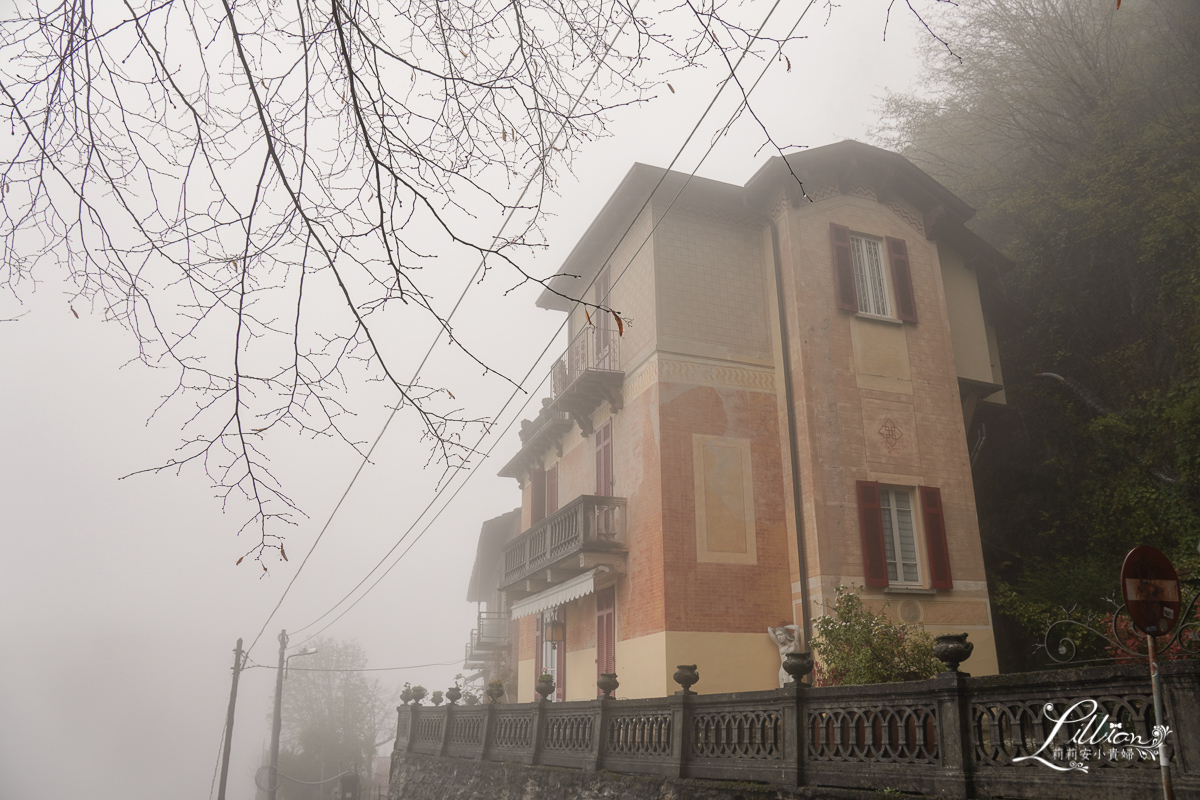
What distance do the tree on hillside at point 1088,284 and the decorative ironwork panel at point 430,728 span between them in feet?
36.8

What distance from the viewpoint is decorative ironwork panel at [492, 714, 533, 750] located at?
42.5ft

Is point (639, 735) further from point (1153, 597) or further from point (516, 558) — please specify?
point (516, 558)

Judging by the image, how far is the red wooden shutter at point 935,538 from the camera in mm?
13719

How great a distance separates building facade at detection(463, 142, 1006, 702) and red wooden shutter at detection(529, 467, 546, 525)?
11.1ft

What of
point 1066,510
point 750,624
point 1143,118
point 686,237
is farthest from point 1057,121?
point 750,624

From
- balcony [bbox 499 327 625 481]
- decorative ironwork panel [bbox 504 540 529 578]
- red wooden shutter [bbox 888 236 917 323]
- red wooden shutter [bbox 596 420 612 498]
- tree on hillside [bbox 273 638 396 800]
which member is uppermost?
red wooden shutter [bbox 888 236 917 323]

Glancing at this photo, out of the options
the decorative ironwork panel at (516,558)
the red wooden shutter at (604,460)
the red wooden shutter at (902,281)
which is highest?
the red wooden shutter at (902,281)

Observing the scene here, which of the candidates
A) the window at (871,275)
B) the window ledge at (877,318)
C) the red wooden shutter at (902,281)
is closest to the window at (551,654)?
the window ledge at (877,318)

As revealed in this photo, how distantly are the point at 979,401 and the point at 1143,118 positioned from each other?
7.86m

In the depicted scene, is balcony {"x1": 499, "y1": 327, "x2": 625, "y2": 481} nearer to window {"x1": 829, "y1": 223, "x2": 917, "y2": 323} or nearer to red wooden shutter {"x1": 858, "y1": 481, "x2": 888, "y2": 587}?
window {"x1": 829, "y1": 223, "x2": 917, "y2": 323}

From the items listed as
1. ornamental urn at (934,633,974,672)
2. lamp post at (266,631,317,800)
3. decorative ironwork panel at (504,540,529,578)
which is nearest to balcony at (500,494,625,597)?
decorative ironwork panel at (504,540,529,578)

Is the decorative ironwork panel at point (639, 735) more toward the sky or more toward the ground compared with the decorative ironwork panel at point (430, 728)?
more toward the sky

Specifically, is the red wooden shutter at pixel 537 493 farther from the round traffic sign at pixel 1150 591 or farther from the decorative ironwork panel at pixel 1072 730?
the round traffic sign at pixel 1150 591

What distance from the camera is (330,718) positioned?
5309cm
